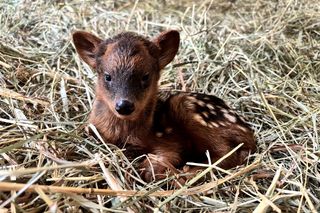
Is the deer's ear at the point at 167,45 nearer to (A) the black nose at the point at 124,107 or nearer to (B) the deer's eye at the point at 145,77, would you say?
(B) the deer's eye at the point at 145,77

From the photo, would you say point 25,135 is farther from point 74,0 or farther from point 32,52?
point 74,0

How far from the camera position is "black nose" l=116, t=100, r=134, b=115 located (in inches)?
121

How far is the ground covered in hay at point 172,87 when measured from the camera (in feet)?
8.87

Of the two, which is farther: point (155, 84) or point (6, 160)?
point (155, 84)

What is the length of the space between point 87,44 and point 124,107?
0.70 metres

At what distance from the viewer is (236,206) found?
269 centimetres

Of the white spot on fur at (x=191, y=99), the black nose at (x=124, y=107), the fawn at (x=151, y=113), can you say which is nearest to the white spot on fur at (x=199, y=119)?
the fawn at (x=151, y=113)

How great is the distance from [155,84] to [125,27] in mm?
2026

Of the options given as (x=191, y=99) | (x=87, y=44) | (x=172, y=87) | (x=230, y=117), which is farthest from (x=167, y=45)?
(x=172, y=87)

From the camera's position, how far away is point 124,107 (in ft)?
10.1

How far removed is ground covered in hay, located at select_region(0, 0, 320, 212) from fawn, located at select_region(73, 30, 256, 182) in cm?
17

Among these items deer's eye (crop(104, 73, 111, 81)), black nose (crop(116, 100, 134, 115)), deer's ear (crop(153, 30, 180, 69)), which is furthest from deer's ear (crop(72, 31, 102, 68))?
black nose (crop(116, 100, 134, 115))

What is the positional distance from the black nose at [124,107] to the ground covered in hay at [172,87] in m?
0.23

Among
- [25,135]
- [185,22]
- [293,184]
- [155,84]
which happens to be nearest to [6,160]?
[25,135]
